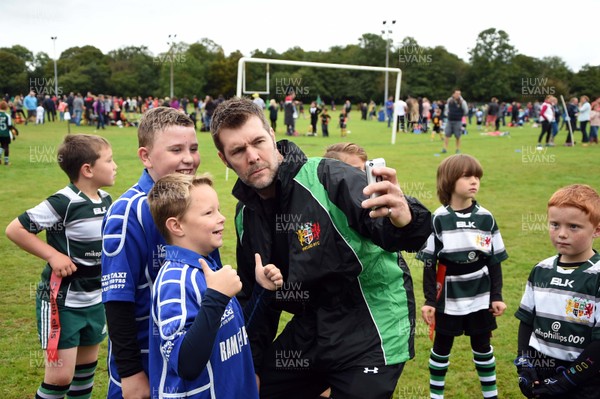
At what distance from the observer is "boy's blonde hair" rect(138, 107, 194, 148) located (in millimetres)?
2803

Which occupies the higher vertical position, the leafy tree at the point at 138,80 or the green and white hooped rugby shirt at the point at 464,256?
the leafy tree at the point at 138,80

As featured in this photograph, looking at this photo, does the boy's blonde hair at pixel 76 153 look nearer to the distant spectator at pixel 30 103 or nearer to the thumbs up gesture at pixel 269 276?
the thumbs up gesture at pixel 269 276

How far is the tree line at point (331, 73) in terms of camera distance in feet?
201

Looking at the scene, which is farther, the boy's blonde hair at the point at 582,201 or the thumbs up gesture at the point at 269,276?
the boy's blonde hair at the point at 582,201

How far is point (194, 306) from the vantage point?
7.35ft

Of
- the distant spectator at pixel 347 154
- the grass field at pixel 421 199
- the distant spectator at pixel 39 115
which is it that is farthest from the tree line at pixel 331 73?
the distant spectator at pixel 347 154

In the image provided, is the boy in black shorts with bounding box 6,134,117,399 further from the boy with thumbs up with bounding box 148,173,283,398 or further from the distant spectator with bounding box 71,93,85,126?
the distant spectator with bounding box 71,93,85,126

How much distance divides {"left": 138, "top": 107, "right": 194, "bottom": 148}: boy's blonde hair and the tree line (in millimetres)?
51338

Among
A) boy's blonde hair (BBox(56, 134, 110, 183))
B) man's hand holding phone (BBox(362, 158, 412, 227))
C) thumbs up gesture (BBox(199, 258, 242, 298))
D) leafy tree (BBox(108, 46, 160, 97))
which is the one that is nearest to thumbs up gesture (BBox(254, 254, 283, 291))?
thumbs up gesture (BBox(199, 258, 242, 298))

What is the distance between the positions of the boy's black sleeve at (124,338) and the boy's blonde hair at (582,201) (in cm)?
245

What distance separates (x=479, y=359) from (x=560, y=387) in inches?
52.4

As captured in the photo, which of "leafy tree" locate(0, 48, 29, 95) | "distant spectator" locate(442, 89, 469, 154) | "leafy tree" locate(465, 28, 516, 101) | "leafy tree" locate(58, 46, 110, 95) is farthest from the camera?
"leafy tree" locate(465, 28, 516, 101)

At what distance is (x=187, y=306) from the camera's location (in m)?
2.21

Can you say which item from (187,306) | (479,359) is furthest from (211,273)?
(479,359)
